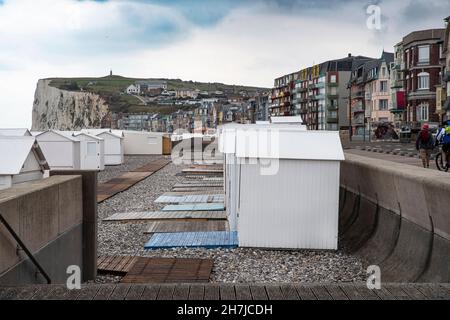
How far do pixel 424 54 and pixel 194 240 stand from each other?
6635cm

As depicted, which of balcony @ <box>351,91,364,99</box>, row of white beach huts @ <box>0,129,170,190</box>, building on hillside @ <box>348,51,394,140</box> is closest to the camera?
row of white beach huts @ <box>0,129,170,190</box>

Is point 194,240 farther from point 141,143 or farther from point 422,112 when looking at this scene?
point 422,112

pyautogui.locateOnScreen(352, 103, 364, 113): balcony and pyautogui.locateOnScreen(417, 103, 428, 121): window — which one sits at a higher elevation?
pyautogui.locateOnScreen(352, 103, 364, 113): balcony

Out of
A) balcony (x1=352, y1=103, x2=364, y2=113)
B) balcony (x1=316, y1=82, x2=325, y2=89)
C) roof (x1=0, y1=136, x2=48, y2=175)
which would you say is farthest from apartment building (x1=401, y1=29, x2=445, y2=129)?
roof (x1=0, y1=136, x2=48, y2=175)

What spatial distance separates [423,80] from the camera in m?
73.2

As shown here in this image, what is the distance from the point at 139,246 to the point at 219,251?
2.33m

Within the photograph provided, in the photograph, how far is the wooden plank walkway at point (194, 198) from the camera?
78.1 ft

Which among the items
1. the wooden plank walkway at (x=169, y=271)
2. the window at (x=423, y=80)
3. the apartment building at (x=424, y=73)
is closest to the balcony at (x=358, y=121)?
the apartment building at (x=424, y=73)

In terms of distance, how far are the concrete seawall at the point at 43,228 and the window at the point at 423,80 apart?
69977 mm

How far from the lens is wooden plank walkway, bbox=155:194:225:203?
937 inches

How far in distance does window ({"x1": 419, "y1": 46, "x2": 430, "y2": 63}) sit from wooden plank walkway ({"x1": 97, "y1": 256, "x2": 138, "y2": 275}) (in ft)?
224

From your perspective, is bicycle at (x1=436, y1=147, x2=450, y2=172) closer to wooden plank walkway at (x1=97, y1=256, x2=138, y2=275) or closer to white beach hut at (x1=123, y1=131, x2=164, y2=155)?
wooden plank walkway at (x1=97, y1=256, x2=138, y2=275)
